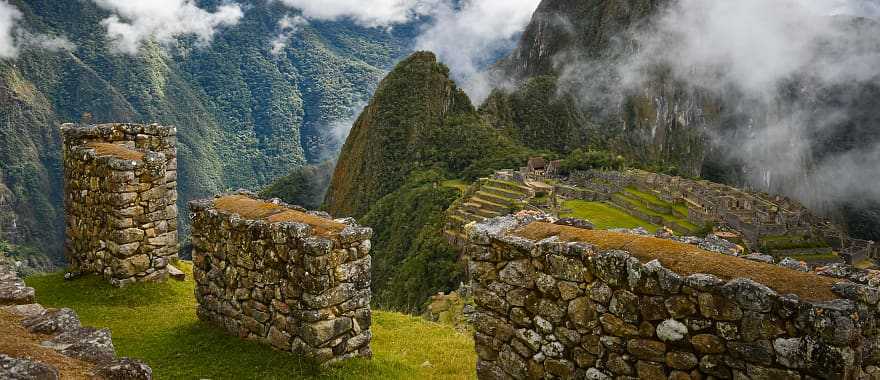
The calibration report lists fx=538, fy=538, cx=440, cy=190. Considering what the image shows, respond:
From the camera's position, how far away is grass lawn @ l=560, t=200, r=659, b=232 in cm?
5578

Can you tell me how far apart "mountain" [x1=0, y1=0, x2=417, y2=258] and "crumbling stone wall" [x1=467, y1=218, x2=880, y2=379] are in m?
75.0

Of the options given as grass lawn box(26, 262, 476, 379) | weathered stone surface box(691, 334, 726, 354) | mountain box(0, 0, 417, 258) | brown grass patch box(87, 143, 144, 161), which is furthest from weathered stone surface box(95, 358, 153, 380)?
mountain box(0, 0, 417, 258)

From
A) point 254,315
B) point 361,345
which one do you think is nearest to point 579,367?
point 361,345

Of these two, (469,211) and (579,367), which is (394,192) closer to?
(469,211)

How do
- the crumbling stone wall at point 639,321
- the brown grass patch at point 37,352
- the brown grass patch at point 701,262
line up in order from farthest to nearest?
the brown grass patch at point 701,262 < the crumbling stone wall at point 639,321 < the brown grass patch at point 37,352

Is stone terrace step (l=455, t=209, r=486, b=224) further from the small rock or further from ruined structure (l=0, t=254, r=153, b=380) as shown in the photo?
ruined structure (l=0, t=254, r=153, b=380)

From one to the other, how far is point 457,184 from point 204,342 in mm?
85823

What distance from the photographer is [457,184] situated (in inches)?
3666

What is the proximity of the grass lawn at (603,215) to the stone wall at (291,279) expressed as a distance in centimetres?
4905

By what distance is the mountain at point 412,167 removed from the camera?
62000mm

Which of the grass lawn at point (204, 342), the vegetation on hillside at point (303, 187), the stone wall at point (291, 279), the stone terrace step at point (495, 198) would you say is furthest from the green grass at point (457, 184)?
the stone wall at point (291, 279)

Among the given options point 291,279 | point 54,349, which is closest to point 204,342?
point 291,279

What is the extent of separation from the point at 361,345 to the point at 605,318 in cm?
361

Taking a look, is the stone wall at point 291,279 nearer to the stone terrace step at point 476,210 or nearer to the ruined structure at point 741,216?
the stone terrace step at point 476,210
